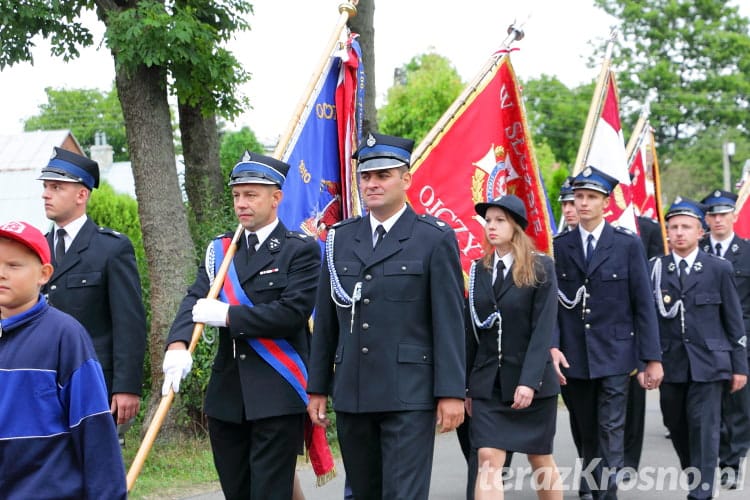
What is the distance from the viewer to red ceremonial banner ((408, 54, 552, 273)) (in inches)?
319

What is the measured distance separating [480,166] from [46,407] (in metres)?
5.26

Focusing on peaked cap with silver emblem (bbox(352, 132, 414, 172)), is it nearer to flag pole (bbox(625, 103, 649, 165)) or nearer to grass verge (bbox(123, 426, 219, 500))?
grass verge (bbox(123, 426, 219, 500))

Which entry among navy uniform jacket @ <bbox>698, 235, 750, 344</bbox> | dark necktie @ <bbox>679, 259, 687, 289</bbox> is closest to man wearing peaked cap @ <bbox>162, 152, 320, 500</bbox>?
dark necktie @ <bbox>679, 259, 687, 289</bbox>

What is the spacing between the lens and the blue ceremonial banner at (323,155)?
6.75m

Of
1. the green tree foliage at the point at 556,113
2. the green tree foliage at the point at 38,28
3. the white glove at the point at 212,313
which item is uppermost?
the green tree foliage at the point at 556,113

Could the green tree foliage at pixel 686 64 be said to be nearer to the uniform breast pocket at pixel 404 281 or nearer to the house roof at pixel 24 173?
the house roof at pixel 24 173

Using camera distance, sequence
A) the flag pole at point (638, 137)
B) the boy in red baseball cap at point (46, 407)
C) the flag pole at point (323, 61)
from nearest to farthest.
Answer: the boy in red baseball cap at point (46, 407), the flag pole at point (323, 61), the flag pole at point (638, 137)

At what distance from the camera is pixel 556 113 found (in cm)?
5909

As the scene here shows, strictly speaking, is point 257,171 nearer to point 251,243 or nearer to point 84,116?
point 251,243

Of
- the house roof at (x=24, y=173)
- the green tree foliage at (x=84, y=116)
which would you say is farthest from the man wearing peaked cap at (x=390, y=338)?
the green tree foliage at (x=84, y=116)

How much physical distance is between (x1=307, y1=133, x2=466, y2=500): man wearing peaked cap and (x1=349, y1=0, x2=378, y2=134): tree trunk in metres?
5.65

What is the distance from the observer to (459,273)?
205 inches

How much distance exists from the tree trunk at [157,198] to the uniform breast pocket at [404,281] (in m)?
4.56

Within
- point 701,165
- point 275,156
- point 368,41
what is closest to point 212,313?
point 275,156
